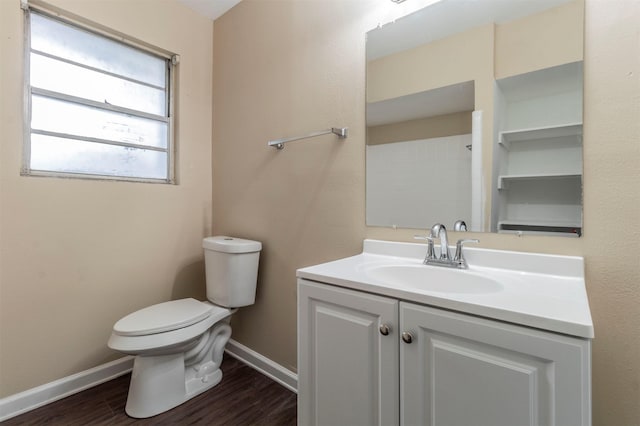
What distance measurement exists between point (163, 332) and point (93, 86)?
1434 mm

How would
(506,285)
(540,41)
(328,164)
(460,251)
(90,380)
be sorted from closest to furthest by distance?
(506,285)
(540,41)
(460,251)
(328,164)
(90,380)

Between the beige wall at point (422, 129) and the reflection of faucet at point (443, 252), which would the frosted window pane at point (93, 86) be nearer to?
the beige wall at point (422, 129)

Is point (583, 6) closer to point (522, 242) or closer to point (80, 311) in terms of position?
point (522, 242)

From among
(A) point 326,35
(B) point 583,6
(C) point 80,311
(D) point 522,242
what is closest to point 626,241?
(D) point 522,242

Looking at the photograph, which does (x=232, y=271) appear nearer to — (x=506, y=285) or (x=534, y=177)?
(x=506, y=285)

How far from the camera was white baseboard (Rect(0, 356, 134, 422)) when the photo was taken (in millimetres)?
1452

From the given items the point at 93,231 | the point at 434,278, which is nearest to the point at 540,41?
the point at 434,278

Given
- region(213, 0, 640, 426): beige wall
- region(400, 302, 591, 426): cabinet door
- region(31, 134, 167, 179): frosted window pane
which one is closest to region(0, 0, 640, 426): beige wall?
region(213, 0, 640, 426): beige wall

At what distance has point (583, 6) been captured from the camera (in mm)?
967

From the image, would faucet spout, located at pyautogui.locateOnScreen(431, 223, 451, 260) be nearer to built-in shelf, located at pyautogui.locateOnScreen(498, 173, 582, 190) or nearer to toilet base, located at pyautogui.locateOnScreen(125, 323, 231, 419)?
built-in shelf, located at pyautogui.locateOnScreen(498, 173, 582, 190)

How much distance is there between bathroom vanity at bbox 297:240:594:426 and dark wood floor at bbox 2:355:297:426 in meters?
0.55

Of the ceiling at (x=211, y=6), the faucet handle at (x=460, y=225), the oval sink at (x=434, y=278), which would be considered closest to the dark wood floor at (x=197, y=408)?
the oval sink at (x=434, y=278)

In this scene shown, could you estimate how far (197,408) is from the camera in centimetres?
153

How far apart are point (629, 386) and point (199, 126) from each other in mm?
2432
